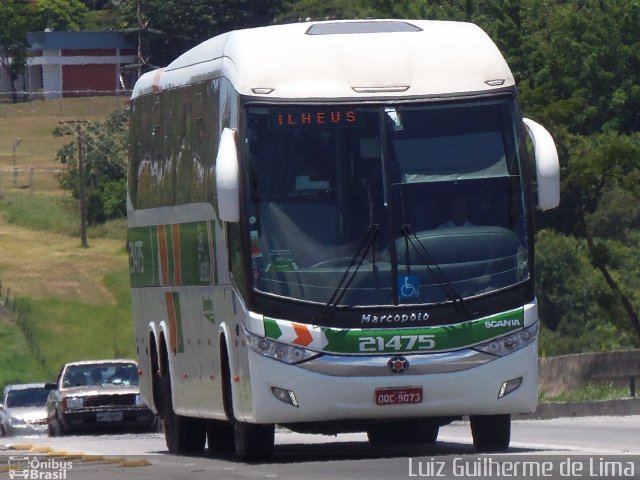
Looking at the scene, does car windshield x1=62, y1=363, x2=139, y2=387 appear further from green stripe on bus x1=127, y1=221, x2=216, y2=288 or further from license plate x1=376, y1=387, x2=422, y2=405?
license plate x1=376, y1=387, x2=422, y2=405

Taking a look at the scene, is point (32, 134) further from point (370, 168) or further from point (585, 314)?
point (370, 168)

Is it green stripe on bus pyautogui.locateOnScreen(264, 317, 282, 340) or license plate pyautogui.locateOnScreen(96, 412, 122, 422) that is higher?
green stripe on bus pyautogui.locateOnScreen(264, 317, 282, 340)

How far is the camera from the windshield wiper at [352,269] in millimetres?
13641

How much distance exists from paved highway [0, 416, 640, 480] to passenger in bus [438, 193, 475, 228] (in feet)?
6.19

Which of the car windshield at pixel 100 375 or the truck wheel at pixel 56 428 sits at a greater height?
the car windshield at pixel 100 375

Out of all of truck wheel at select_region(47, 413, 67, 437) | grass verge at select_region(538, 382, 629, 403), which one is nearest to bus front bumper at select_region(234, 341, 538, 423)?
grass verge at select_region(538, 382, 629, 403)

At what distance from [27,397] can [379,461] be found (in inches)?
861

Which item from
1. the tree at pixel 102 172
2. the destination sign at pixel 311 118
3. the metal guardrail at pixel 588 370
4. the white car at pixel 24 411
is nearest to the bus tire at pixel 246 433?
the destination sign at pixel 311 118

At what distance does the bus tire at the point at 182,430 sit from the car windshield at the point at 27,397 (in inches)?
650

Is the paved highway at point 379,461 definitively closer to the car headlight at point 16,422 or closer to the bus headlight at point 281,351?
the bus headlight at point 281,351

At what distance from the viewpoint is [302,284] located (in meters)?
13.8

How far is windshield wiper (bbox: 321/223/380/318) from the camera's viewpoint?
13641 mm

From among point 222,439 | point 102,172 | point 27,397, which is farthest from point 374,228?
point 102,172

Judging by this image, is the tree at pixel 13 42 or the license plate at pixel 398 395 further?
the tree at pixel 13 42
